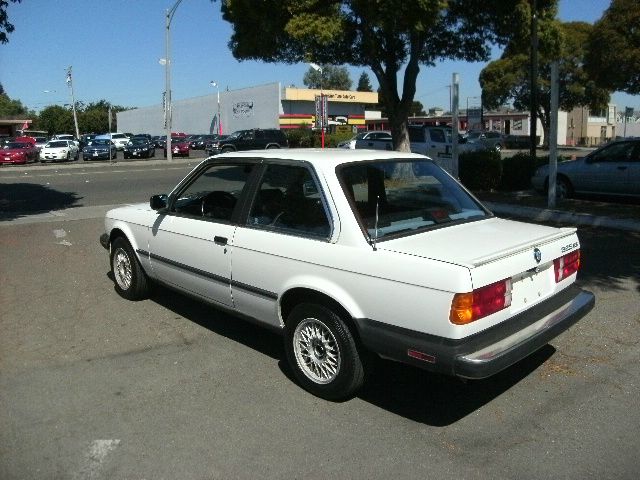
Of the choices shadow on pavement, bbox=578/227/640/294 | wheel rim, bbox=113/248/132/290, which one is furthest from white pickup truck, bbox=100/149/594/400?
shadow on pavement, bbox=578/227/640/294

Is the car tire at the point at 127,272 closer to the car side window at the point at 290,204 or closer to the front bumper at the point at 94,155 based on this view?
the car side window at the point at 290,204

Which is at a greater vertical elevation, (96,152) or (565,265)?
(96,152)

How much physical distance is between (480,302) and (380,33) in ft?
47.1

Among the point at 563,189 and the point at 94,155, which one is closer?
the point at 563,189

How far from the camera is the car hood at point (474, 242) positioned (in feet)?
12.0

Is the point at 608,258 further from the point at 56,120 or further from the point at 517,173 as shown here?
the point at 56,120

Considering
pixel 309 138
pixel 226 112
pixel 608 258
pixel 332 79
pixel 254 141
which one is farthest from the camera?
pixel 332 79

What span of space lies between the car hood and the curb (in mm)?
6116

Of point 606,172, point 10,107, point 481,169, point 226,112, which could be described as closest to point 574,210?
point 606,172

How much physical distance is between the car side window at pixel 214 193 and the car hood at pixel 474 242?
1.54m

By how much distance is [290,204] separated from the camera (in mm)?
4496

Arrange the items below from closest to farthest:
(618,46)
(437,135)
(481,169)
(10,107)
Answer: (481,169)
(437,135)
(618,46)
(10,107)

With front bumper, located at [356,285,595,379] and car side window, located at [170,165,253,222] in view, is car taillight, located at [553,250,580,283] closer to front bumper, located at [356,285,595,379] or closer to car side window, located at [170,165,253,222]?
front bumper, located at [356,285,595,379]

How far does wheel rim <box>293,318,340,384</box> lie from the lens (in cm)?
411
